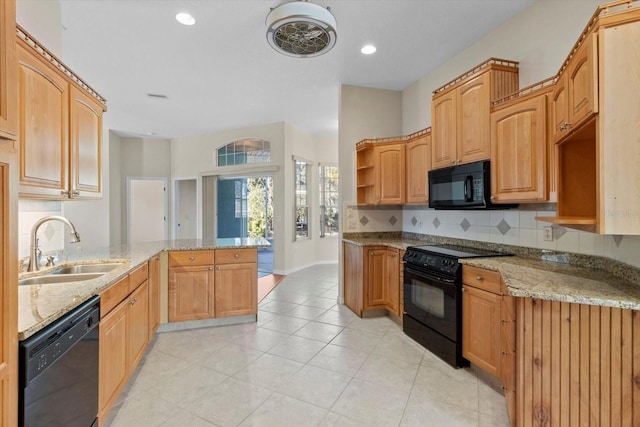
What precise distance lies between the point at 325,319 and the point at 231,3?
10.6 feet

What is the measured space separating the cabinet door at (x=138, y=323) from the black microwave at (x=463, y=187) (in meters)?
2.74

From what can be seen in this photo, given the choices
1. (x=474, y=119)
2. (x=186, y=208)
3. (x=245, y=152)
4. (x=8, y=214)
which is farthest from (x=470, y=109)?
(x=186, y=208)

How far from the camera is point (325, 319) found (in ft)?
11.5

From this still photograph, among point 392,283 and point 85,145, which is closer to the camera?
point 85,145

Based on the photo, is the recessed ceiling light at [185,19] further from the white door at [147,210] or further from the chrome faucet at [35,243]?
the white door at [147,210]

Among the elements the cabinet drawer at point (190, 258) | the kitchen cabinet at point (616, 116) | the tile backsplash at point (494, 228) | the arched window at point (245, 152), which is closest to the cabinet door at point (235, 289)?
the cabinet drawer at point (190, 258)

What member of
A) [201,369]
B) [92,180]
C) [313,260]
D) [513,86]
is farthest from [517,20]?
[313,260]

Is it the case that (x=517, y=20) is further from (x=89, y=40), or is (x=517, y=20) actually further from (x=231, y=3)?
(x=89, y=40)

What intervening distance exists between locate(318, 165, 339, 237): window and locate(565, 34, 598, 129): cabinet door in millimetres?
5356

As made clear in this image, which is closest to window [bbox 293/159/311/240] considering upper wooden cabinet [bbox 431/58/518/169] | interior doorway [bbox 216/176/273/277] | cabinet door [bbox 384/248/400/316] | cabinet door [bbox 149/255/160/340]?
interior doorway [bbox 216/176/273/277]

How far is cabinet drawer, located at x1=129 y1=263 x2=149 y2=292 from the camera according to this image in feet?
7.16

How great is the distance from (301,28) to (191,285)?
8.69ft

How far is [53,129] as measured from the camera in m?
1.81

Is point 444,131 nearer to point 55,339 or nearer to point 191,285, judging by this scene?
point 191,285
